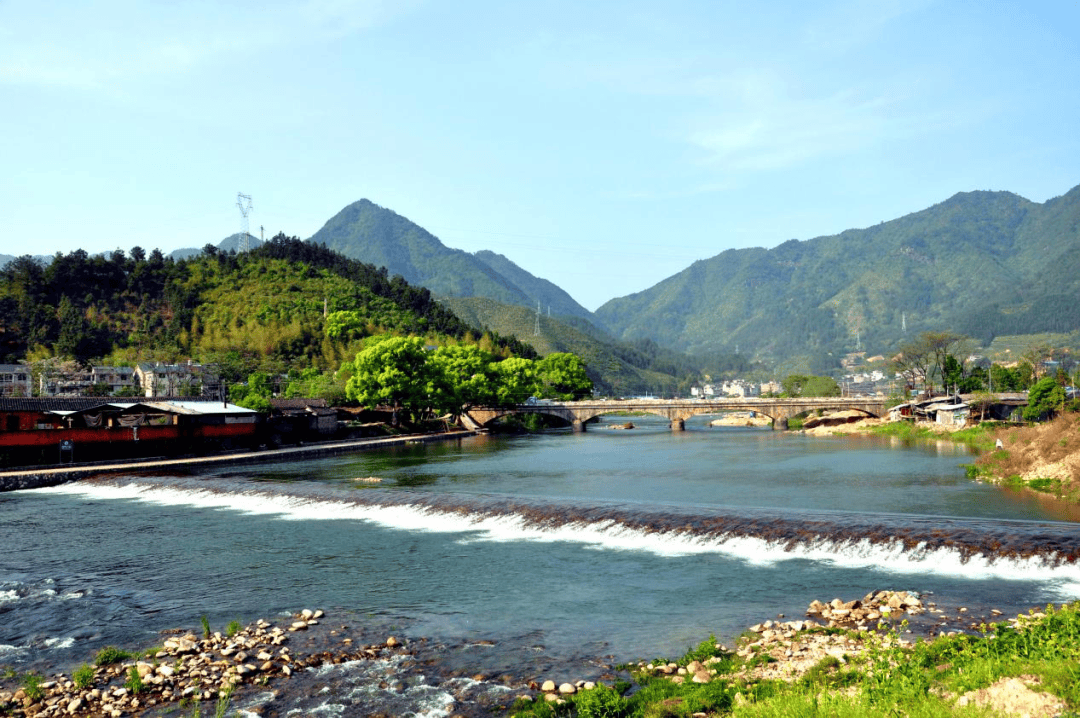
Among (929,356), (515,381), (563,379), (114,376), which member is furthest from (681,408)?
(114,376)

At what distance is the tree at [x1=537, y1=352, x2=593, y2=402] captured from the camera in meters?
170

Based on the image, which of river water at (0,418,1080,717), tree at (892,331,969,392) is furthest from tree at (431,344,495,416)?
tree at (892,331,969,392)

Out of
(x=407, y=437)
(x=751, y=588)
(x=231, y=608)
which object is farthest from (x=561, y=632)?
(x=407, y=437)

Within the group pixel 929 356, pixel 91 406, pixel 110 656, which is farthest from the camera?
pixel 929 356

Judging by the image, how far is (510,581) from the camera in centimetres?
2866

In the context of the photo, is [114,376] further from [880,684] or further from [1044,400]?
[880,684]

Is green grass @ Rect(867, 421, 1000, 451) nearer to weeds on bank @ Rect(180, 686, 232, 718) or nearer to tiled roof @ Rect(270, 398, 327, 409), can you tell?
weeds on bank @ Rect(180, 686, 232, 718)

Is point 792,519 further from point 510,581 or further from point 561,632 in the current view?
point 561,632

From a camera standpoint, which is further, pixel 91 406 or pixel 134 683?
pixel 91 406

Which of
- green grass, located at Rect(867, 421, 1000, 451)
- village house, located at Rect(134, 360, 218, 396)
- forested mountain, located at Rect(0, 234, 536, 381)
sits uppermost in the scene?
forested mountain, located at Rect(0, 234, 536, 381)

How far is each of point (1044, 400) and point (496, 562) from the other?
83.9 m

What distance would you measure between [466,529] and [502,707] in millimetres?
22495

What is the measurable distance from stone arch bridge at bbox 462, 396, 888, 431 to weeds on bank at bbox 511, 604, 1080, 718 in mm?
120815

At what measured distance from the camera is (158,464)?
221ft
